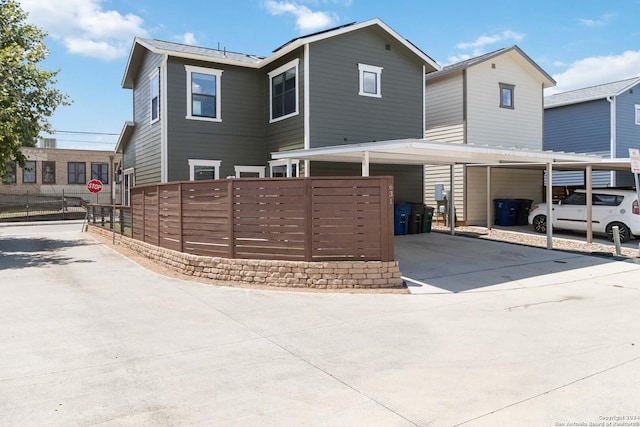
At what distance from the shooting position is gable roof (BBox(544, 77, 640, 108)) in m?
23.0

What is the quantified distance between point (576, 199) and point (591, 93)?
11.3 m

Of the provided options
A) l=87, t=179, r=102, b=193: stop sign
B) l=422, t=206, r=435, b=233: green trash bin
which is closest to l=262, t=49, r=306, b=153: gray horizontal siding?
l=422, t=206, r=435, b=233: green trash bin

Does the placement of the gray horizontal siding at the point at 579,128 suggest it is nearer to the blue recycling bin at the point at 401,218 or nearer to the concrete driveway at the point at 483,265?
the concrete driveway at the point at 483,265

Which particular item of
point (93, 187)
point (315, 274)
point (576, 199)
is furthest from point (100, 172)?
point (315, 274)

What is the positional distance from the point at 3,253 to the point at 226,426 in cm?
1312

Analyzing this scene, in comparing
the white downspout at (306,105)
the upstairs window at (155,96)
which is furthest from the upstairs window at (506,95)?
the upstairs window at (155,96)

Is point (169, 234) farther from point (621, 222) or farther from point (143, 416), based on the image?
point (621, 222)

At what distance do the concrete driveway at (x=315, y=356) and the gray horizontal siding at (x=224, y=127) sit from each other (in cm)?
730

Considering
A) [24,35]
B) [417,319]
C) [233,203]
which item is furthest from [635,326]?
[24,35]

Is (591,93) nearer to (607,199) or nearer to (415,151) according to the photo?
(607,199)

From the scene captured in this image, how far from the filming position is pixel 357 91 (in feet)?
49.5

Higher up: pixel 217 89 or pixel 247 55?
pixel 247 55

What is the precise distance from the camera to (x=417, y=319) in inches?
254

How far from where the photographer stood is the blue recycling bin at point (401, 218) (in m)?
15.7
